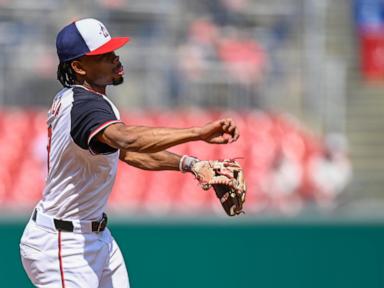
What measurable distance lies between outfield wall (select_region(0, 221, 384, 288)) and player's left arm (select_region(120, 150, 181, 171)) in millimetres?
2695

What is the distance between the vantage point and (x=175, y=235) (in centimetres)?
828

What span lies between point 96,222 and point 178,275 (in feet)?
10.6

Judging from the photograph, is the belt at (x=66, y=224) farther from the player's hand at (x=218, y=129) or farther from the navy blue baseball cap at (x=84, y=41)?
the player's hand at (x=218, y=129)

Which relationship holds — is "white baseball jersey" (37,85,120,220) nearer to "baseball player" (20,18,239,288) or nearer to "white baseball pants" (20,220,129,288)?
"baseball player" (20,18,239,288)

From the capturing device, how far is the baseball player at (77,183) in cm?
483

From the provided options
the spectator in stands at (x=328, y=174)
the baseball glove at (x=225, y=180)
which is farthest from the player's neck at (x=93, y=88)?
the spectator in stands at (x=328, y=174)

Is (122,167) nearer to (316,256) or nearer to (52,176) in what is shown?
(316,256)

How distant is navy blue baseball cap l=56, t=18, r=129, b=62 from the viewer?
483 cm

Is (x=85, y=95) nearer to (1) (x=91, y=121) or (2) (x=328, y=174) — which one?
(1) (x=91, y=121)

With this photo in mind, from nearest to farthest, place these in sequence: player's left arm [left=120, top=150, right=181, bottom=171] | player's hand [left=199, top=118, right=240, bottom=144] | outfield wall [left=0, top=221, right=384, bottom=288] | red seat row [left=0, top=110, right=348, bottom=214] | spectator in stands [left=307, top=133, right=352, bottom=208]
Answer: player's hand [left=199, top=118, right=240, bottom=144], player's left arm [left=120, top=150, right=181, bottom=171], outfield wall [left=0, top=221, right=384, bottom=288], red seat row [left=0, top=110, right=348, bottom=214], spectator in stands [left=307, top=133, right=352, bottom=208]

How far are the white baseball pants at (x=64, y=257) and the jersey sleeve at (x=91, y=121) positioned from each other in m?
0.62

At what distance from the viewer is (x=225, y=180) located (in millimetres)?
4539

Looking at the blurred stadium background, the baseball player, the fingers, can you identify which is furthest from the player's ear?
the blurred stadium background

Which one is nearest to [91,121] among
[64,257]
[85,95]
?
[85,95]
